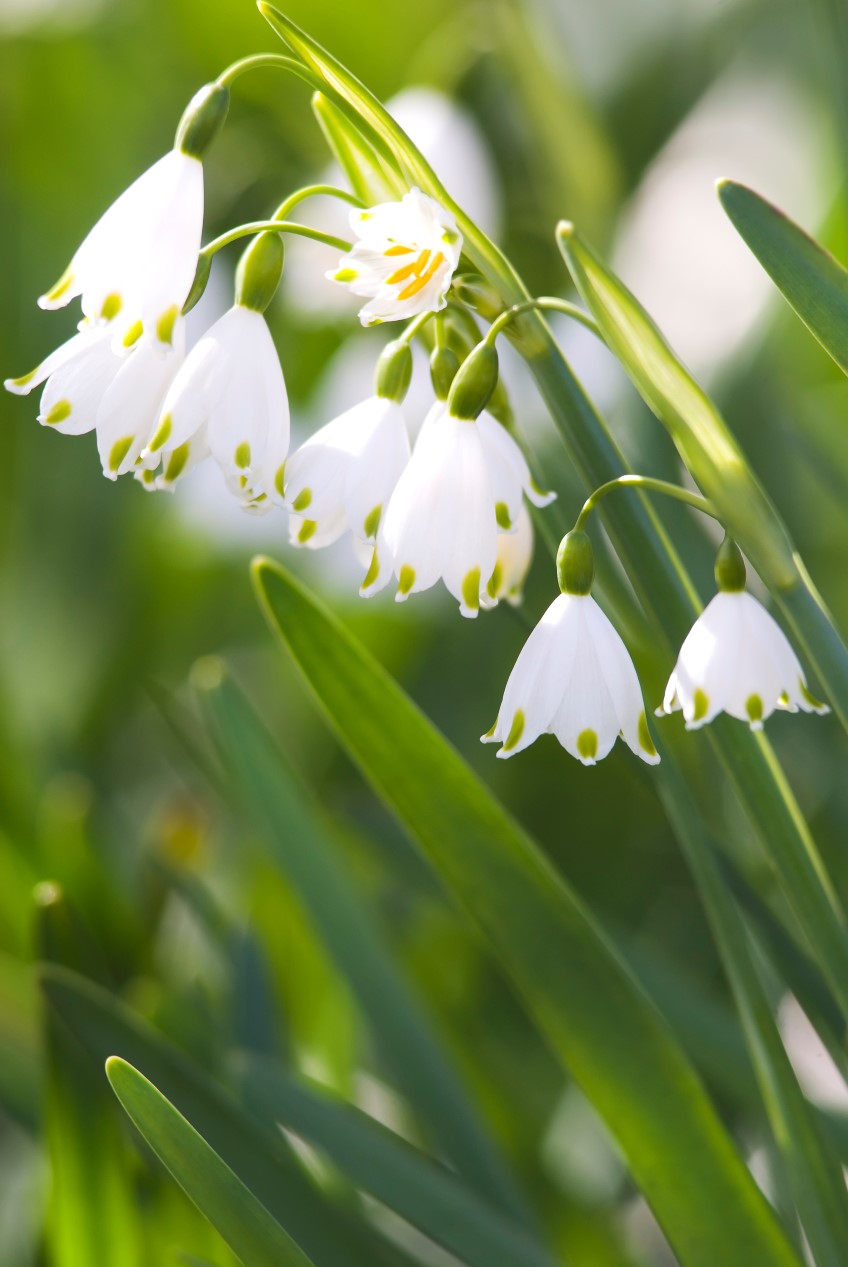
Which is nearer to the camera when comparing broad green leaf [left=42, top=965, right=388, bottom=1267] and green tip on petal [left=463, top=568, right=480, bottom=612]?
green tip on petal [left=463, top=568, right=480, bottom=612]

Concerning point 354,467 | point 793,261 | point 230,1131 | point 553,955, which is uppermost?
point 793,261

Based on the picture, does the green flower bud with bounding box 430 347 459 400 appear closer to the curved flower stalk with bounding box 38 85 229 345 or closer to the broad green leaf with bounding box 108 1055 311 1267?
the curved flower stalk with bounding box 38 85 229 345

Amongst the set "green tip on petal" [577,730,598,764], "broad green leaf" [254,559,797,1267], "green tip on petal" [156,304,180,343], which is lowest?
"broad green leaf" [254,559,797,1267]

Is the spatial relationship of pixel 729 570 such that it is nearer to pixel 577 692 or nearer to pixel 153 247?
pixel 577 692

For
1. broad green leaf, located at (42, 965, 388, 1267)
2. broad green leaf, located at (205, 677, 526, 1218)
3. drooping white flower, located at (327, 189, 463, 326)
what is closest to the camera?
drooping white flower, located at (327, 189, 463, 326)

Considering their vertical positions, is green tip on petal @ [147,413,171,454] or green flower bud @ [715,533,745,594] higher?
green flower bud @ [715,533,745,594]

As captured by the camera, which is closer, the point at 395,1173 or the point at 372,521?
the point at 372,521

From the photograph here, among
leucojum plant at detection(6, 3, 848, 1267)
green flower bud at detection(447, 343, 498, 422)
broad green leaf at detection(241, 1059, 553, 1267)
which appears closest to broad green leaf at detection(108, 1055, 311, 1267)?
leucojum plant at detection(6, 3, 848, 1267)

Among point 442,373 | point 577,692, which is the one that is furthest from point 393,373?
point 577,692

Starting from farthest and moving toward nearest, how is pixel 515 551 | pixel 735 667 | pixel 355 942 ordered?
pixel 355 942 → pixel 515 551 → pixel 735 667
